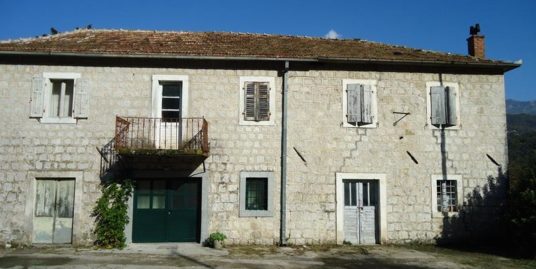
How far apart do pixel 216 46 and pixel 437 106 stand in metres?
7.06

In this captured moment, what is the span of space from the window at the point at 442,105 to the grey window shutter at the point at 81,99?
10134 mm

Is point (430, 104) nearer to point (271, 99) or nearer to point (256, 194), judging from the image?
point (271, 99)

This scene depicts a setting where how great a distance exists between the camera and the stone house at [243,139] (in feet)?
40.1

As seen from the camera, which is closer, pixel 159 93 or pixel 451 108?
pixel 159 93

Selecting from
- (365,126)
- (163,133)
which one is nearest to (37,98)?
(163,133)

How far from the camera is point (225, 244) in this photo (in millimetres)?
12266

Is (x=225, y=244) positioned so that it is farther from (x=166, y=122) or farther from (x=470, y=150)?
(x=470, y=150)

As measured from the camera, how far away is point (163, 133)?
40.8ft

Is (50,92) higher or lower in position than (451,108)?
higher

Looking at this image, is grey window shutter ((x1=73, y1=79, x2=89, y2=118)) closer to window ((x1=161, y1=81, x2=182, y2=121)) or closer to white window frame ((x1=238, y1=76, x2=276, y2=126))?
window ((x1=161, y1=81, x2=182, y2=121))

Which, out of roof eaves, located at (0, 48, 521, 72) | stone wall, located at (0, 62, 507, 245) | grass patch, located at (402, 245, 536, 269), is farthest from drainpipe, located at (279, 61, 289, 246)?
grass patch, located at (402, 245, 536, 269)

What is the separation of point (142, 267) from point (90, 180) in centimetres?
383

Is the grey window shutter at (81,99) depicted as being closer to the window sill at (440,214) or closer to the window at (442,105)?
the window at (442,105)

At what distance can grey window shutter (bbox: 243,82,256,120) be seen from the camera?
12.7m
